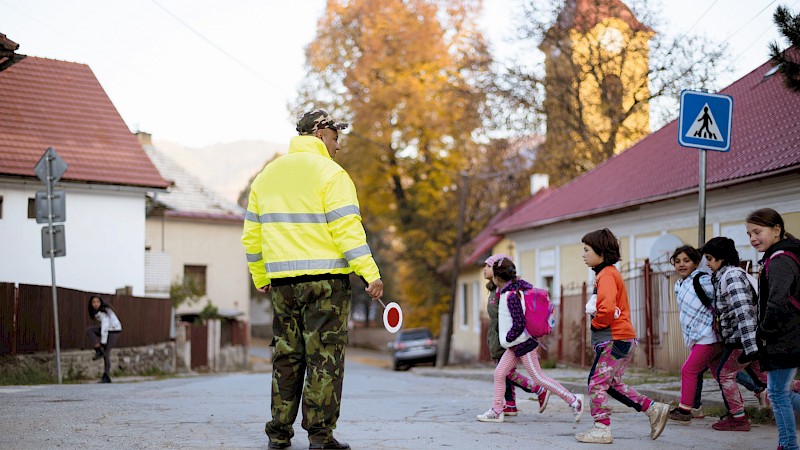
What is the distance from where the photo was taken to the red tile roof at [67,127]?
25.2 meters

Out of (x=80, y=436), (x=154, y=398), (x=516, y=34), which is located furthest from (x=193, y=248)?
(x=80, y=436)

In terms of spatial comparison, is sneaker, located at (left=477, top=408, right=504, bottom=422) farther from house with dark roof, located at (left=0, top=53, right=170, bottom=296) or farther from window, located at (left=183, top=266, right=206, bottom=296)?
window, located at (left=183, top=266, right=206, bottom=296)

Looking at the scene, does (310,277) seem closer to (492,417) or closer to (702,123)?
(492,417)

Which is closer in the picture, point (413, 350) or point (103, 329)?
point (103, 329)

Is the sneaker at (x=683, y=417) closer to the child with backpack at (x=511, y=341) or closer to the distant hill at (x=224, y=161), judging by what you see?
the child with backpack at (x=511, y=341)

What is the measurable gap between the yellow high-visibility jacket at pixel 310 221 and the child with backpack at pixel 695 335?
356 cm

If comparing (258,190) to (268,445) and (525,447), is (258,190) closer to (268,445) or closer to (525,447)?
(268,445)

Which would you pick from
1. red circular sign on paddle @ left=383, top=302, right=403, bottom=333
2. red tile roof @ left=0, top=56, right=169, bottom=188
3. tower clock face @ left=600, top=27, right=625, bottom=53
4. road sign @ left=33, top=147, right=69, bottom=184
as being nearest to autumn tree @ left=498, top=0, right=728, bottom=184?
tower clock face @ left=600, top=27, right=625, bottom=53

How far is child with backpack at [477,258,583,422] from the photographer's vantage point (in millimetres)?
8867

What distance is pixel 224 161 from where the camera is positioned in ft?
310

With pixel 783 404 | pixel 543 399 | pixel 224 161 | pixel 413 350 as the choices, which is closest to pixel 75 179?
pixel 413 350

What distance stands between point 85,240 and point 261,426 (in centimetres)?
2035

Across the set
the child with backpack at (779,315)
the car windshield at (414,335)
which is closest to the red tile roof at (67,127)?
the car windshield at (414,335)

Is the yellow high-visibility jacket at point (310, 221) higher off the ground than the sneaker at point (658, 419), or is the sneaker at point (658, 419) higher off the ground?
the yellow high-visibility jacket at point (310, 221)
